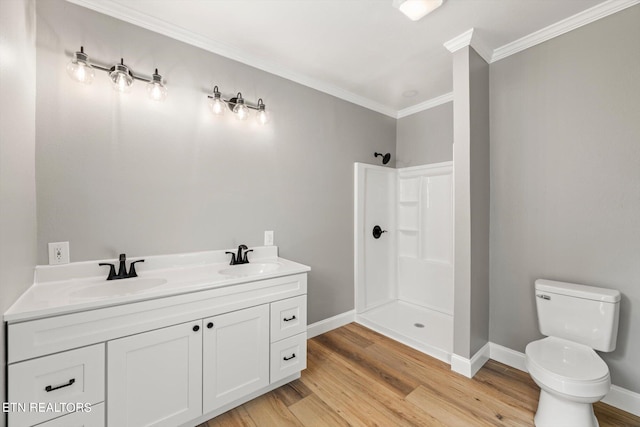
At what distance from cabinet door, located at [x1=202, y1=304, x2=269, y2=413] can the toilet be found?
5.50ft

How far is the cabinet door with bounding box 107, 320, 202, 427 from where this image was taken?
50.2 inches

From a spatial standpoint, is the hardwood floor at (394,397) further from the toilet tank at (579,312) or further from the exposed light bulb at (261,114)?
the exposed light bulb at (261,114)

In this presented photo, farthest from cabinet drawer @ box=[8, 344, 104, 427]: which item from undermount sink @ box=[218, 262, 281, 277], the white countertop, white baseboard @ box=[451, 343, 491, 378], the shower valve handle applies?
the shower valve handle

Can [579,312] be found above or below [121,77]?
below

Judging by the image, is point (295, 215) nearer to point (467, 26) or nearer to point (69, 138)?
point (69, 138)

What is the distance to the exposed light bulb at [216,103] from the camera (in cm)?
199

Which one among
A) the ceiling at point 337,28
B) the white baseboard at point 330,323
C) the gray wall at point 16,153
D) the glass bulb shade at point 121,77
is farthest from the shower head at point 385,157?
the gray wall at point 16,153

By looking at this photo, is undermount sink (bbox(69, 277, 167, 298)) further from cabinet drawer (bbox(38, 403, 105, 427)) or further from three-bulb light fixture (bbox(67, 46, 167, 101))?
three-bulb light fixture (bbox(67, 46, 167, 101))

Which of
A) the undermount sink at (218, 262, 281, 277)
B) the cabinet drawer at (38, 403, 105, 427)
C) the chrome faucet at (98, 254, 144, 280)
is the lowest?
the cabinet drawer at (38, 403, 105, 427)

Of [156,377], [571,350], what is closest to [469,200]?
[571,350]

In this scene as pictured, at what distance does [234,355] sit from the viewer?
164 centimetres

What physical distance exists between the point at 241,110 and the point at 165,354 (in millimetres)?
1746

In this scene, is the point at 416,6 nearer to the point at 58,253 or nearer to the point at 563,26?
the point at 563,26

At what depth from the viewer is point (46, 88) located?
4.87ft
